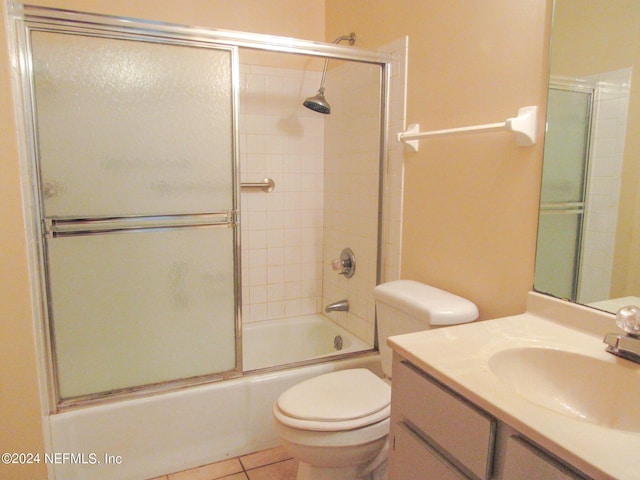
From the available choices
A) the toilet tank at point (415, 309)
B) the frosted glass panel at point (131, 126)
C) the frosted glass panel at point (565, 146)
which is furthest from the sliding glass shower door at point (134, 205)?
the frosted glass panel at point (565, 146)

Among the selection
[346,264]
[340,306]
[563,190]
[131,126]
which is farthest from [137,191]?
[563,190]

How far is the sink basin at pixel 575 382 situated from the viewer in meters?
0.96

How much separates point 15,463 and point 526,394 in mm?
1721

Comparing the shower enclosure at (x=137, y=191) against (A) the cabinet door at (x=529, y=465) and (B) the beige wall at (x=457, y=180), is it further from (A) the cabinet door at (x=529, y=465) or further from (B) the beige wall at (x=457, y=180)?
(A) the cabinet door at (x=529, y=465)

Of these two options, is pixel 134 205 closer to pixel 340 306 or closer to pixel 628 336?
pixel 340 306

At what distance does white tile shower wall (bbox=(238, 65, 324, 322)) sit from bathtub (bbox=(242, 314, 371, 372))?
0.08 meters

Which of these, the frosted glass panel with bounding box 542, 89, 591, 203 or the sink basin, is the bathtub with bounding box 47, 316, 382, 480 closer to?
the sink basin

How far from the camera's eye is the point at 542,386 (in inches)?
43.0

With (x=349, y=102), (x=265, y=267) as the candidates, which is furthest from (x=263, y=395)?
(x=349, y=102)

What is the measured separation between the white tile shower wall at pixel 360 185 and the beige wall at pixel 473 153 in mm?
85

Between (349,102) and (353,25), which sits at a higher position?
(353,25)

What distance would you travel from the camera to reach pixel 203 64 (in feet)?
5.72

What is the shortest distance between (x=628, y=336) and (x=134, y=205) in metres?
1.65

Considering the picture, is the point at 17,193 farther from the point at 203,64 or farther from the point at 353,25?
the point at 353,25
